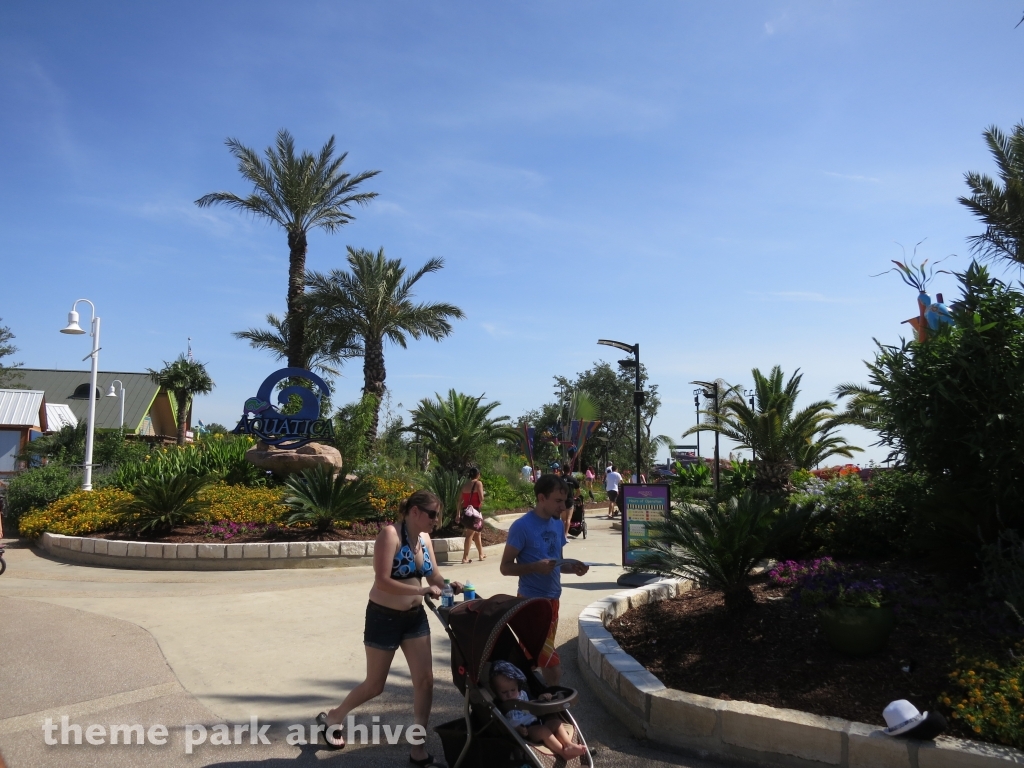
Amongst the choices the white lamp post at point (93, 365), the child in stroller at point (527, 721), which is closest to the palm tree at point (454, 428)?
the white lamp post at point (93, 365)

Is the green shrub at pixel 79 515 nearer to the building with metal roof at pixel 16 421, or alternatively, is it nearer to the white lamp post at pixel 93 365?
the white lamp post at pixel 93 365

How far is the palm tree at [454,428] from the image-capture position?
24.8 metres

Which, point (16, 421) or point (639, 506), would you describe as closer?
point (639, 506)

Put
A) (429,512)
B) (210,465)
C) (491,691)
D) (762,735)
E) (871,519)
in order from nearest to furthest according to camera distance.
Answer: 1. (491,691)
2. (762,735)
3. (429,512)
4. (871,519)
5. (210,465)

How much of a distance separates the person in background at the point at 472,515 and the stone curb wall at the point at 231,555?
5.05 ft

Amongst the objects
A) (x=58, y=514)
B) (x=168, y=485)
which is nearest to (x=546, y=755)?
(x=168, y=485)

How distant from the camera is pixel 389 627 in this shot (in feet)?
14.0

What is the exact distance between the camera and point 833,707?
4.48 m

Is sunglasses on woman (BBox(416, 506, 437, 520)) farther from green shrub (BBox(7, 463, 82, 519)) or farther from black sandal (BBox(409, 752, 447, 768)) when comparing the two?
green shrub (BBox(7, 463, 82, 519))

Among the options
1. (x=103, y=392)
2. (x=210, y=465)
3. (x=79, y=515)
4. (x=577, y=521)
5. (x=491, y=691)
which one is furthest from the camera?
(x=103, y=392)

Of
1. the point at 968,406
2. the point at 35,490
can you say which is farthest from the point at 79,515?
the point at 968,406

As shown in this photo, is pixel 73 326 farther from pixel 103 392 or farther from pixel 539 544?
pixel 103 392

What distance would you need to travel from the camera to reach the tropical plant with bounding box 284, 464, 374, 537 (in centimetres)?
1226

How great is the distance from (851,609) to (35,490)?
16.6 metres
